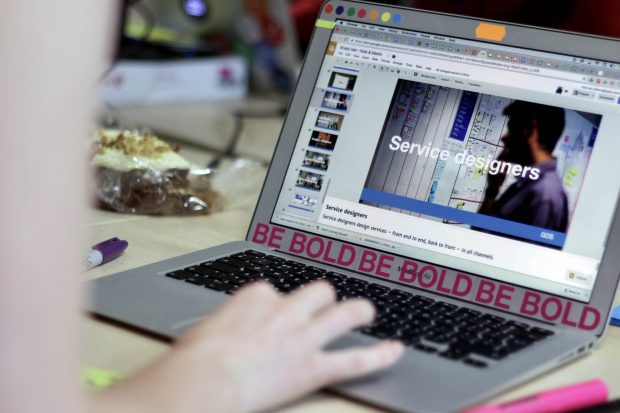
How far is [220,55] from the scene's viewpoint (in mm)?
2035

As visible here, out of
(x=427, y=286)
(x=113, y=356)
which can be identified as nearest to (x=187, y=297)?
(x=113, y=356)

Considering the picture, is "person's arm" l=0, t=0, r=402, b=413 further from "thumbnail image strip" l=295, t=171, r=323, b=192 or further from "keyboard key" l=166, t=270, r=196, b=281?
"thumbnail image strip" l=295, t=171, r=323, b=192

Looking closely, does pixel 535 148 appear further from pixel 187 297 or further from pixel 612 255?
pixel 187 297

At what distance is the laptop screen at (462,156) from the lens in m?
0.83

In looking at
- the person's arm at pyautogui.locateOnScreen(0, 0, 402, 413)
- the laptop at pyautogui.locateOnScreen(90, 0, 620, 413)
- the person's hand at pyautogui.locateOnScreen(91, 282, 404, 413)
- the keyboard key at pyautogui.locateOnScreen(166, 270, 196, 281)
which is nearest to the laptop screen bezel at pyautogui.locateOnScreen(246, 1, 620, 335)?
the laptop at pyautogui.locateOnScreen(90, 0, 620, 413)

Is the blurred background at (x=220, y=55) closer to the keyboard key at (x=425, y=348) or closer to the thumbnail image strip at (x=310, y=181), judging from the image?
the thumbnail image strip at (x=310, y=181)

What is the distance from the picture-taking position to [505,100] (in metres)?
0.88

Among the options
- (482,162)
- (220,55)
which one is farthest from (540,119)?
(220,55)

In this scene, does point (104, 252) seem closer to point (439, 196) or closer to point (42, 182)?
point (439, 196)

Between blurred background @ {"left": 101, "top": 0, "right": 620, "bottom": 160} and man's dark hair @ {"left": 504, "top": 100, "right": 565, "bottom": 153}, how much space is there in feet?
2.16

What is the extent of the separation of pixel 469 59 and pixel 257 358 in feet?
1.52

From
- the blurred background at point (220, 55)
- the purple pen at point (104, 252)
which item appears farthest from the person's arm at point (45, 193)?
the blurred background at point (220, 55)

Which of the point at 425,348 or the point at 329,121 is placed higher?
the point at 329,121

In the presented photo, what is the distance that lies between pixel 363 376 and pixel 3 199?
1.01 feet
